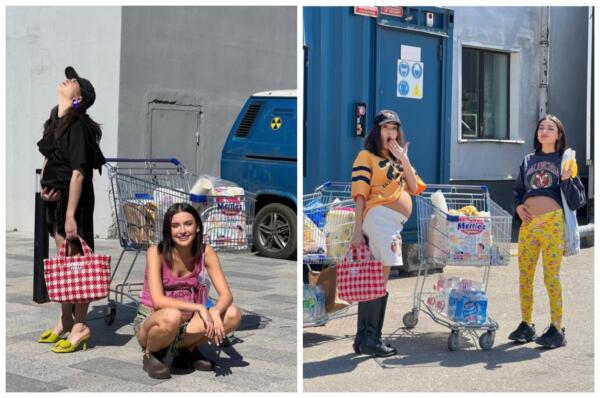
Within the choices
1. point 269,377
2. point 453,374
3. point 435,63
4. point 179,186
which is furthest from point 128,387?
point 435,63

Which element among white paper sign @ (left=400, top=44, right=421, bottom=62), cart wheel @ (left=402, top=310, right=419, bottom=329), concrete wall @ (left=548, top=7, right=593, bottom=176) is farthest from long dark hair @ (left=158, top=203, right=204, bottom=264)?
concrete wall @ (left=548, top=7, right=593, bottom=176)

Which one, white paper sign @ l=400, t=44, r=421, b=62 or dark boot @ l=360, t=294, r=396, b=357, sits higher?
white paper sign @ l=400, t=44, r=421, b=62

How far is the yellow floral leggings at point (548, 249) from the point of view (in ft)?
18.5

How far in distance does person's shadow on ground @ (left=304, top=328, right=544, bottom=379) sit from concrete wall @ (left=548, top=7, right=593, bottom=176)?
4163mm

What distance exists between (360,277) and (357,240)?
0.76ft

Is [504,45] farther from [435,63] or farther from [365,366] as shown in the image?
[365,366]

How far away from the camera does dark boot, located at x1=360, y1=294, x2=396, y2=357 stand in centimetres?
538

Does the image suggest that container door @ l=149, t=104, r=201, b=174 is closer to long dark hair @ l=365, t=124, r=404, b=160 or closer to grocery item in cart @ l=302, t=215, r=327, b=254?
grocery item in cart @ l=302, t=215, r=327, b=254

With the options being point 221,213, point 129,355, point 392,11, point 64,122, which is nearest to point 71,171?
point 64,122

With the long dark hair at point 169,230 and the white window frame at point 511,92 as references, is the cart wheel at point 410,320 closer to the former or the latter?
the long dark hair at point 169,230

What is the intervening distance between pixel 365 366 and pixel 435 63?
4.12 m

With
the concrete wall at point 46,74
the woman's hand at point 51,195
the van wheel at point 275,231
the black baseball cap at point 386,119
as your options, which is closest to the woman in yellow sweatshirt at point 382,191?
the black baseball cap at point 386,119

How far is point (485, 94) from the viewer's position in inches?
486

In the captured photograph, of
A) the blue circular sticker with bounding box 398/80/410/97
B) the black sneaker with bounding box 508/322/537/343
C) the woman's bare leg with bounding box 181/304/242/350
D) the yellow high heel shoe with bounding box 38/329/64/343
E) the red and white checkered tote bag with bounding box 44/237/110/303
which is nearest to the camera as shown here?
the woman's bare leg with bounding box 181/304/242/350
